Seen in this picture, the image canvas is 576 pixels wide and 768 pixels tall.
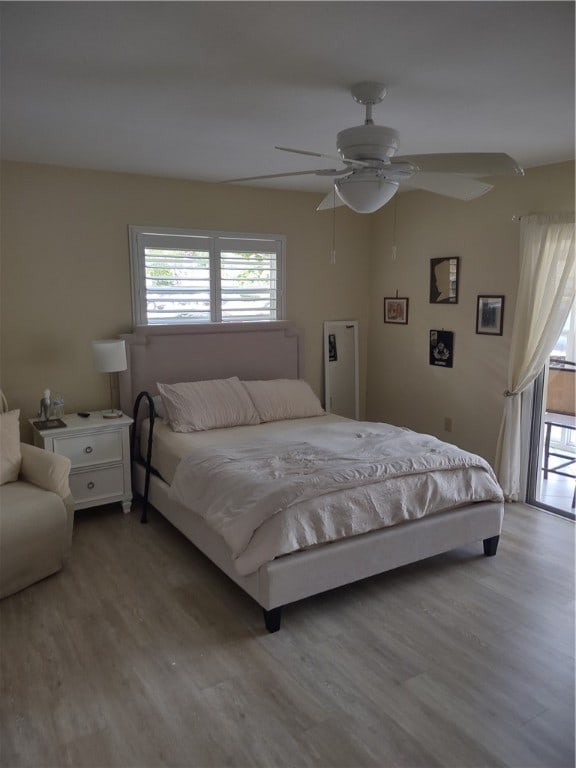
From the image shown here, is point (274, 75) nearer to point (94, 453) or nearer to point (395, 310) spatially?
point (94, 453)

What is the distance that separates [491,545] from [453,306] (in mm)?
2084

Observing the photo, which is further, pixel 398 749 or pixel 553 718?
pixel 553 718

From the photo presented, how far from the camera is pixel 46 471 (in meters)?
3.36

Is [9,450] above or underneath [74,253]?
underneath

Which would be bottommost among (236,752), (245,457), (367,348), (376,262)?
(236,752)

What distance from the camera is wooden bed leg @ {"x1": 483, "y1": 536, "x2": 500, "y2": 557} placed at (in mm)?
3539

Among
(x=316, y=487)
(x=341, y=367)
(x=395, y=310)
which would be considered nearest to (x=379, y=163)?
(x=316, y=487)

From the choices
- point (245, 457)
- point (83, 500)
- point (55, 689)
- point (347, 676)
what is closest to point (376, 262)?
point (245, 457)

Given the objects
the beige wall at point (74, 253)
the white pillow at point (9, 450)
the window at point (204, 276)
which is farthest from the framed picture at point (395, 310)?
the white pillow at point (9, 450)

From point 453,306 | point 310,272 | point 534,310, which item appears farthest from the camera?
point 310,272

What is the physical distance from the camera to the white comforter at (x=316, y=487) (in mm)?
2781

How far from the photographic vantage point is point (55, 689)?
2.38 meters

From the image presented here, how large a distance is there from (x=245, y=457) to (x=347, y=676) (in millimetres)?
1327

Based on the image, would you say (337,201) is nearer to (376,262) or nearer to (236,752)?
(376,262)
